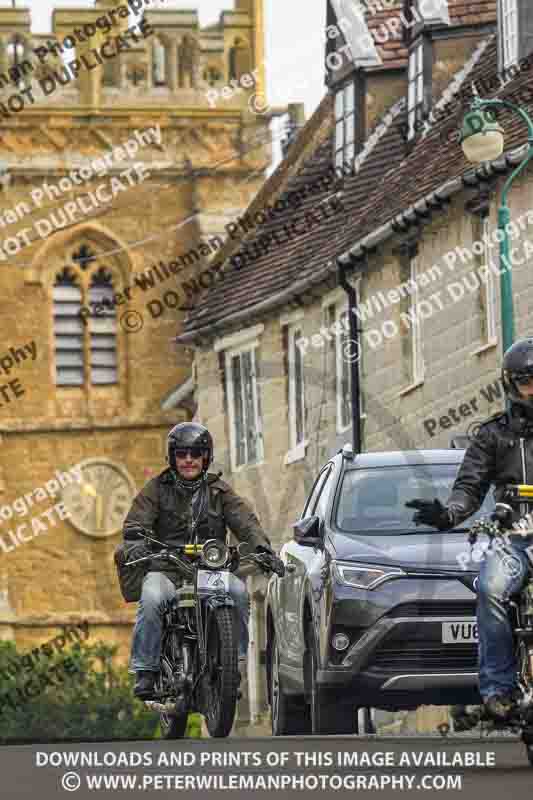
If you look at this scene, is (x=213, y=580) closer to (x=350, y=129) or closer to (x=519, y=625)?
(x=519, y=625)

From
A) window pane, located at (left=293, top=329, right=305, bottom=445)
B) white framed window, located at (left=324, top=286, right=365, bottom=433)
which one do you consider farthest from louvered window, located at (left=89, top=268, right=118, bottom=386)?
white framed window, located at (left=324, top=286, right=365, bottom=433)

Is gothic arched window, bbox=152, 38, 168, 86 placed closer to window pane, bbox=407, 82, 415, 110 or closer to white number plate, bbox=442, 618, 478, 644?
window pane, bbox=407, 82, 415, 110

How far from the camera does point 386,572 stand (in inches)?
612

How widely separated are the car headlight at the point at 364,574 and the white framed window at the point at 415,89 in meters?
22.5

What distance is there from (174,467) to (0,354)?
51.4m

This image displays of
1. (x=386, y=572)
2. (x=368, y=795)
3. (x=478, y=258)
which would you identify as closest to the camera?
(x=368, y=795)

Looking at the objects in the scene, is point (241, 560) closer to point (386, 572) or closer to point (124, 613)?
point (386, 572)

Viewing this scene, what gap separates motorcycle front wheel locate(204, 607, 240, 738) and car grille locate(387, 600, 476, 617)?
3.08ft

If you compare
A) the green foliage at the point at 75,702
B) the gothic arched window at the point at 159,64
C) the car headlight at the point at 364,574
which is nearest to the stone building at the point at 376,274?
the green foliage at the point at 75,702

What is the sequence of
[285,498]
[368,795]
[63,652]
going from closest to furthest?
1. [368,795]
2. [285,498]
3. [63,652]

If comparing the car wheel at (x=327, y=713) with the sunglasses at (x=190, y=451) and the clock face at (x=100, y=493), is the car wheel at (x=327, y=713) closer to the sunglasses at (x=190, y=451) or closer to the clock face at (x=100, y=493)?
the sunglasses at (x=190, y=451)

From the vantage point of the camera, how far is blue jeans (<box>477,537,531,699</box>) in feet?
40.0

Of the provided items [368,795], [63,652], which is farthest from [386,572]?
[63,652]
